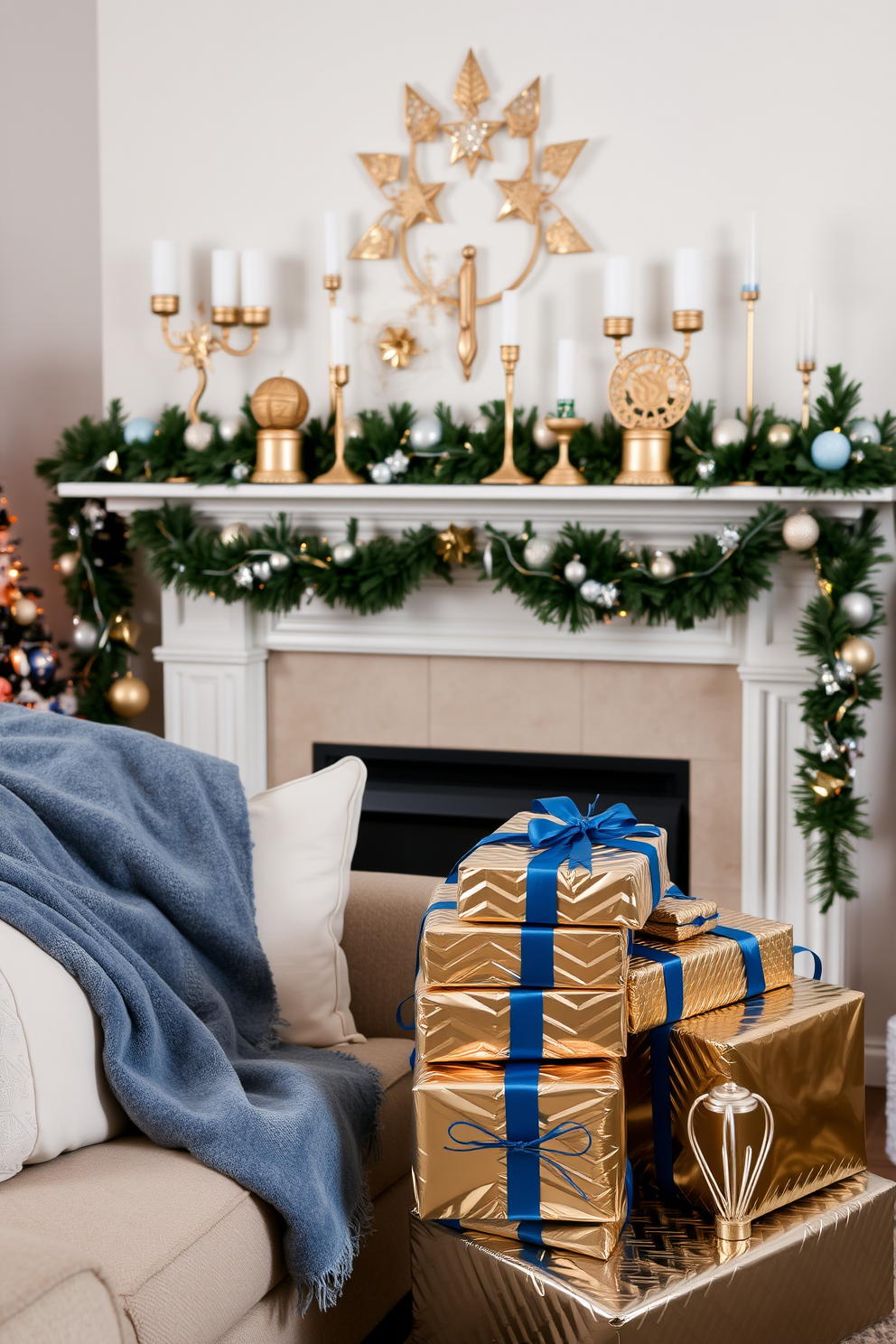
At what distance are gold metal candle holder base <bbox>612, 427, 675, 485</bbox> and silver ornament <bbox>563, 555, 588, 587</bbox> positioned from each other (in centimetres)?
18

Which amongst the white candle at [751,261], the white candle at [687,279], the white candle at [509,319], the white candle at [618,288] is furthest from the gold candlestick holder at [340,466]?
the white candle at [751,261]

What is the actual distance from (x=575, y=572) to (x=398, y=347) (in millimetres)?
674

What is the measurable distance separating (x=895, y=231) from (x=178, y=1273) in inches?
88.9

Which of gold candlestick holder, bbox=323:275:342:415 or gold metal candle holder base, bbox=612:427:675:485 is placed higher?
gold candlestick holder, bbox=323:275:342:415

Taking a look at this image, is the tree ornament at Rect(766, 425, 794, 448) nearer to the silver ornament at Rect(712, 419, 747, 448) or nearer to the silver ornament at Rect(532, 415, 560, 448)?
the silver ornament at Rect(712, 419, 747, 448)

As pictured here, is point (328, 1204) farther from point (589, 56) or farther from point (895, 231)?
point (589, 56)

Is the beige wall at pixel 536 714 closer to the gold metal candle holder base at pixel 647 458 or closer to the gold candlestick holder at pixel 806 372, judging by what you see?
the gold metal candle holder base at pixel 647 458

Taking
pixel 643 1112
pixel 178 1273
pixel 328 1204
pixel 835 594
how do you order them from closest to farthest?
pixel 178 1273 < pixel 328 1204 < pixel 643 1112 < pixel 835 594

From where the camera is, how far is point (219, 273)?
275 centimetres

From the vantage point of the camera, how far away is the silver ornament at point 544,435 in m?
2.58

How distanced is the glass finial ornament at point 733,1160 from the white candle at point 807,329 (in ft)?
5.03

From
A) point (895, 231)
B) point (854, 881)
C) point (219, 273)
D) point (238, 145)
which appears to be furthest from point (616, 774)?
point (238, 145)

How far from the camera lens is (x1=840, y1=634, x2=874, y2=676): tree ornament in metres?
2.38

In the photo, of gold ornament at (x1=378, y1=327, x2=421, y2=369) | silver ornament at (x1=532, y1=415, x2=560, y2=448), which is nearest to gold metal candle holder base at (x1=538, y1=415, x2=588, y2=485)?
silver ornament at (x1=532, y1=415, x2=560, y2=448)
